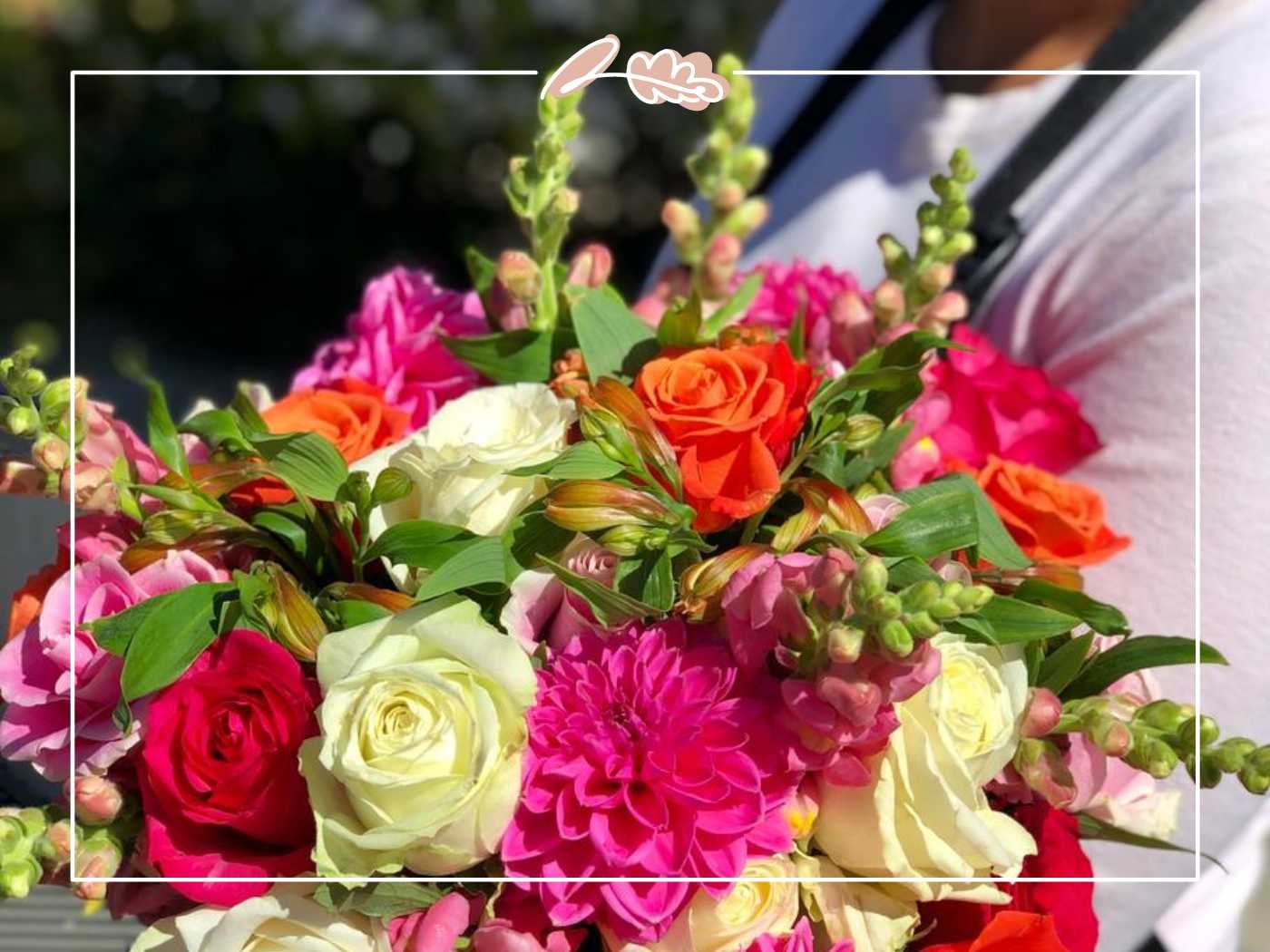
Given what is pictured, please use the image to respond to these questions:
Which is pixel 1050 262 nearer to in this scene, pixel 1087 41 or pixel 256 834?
pixel 1087 41

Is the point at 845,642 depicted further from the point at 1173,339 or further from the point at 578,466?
the point at 1173,339

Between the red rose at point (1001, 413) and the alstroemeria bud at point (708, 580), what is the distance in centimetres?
25

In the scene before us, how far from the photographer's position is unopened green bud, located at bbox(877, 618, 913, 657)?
43 cm

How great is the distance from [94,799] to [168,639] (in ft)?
0.24

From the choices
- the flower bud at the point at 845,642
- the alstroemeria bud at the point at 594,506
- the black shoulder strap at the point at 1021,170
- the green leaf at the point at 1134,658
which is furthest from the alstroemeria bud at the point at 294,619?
the black shoulder strap at the point at 1021,170

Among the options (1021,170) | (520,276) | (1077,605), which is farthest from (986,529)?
(1021,170)

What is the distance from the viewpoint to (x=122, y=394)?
2.55 meters

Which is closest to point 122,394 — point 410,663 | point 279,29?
point 279,29

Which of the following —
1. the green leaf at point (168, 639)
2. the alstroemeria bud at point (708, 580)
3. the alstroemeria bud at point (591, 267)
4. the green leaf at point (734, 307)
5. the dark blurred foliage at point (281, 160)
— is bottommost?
the green leaf at point (168, 639)

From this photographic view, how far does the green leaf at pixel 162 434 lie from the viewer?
1.98 ft

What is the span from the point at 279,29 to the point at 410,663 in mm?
1890

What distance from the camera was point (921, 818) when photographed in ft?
1.66

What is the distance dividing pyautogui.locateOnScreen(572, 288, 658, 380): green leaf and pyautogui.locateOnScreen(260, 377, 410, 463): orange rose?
0.11m

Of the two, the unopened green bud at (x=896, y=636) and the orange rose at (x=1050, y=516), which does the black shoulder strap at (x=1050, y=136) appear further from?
the unopened green bud at (x=896, y=636)
